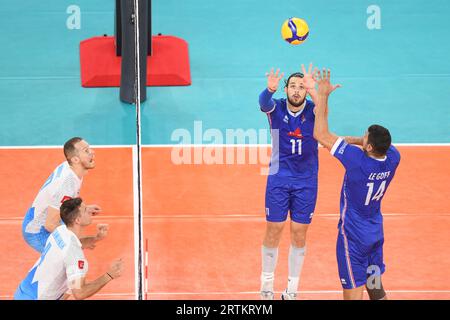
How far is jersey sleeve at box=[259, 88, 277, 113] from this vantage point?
907 cm

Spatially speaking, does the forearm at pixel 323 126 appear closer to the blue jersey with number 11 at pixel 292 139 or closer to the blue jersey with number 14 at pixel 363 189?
the blue jersey with number 14 at pixel 363 189

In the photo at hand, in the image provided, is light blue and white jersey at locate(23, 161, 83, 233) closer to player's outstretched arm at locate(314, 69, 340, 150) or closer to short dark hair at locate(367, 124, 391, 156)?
player's outstretched arm at locate(314, 69, 340, 150)

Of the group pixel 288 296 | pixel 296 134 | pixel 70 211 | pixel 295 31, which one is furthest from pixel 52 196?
pixel 295 31

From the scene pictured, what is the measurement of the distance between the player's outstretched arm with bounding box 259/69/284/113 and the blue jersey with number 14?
3.96ft

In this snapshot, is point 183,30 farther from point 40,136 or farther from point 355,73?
point 40,136

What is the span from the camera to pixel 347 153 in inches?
318

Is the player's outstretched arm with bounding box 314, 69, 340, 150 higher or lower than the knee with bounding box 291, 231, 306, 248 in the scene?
higher

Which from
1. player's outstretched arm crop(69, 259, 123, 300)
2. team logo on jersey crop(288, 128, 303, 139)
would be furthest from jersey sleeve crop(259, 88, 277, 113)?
player's outstretched arm crop(69, 259, 123, 300)

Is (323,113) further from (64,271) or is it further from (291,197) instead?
(64,271)

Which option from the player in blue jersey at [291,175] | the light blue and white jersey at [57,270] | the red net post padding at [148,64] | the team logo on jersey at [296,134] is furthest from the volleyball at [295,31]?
the red net post padding at [148,64]

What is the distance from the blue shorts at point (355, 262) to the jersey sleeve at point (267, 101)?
6.05 feet

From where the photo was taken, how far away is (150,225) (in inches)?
456

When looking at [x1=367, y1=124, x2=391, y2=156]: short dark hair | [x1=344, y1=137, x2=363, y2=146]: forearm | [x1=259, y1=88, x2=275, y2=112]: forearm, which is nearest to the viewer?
[x1=367, y1=124, x2=391, y2=156]: short dark hair

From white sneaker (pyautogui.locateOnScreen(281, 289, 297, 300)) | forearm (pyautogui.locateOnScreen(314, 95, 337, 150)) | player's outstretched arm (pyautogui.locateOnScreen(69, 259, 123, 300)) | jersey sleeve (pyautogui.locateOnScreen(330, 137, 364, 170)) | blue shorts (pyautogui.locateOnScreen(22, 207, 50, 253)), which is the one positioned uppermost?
forearm (pyautogui.locateOnScreen(314, 95, 337, 150))
